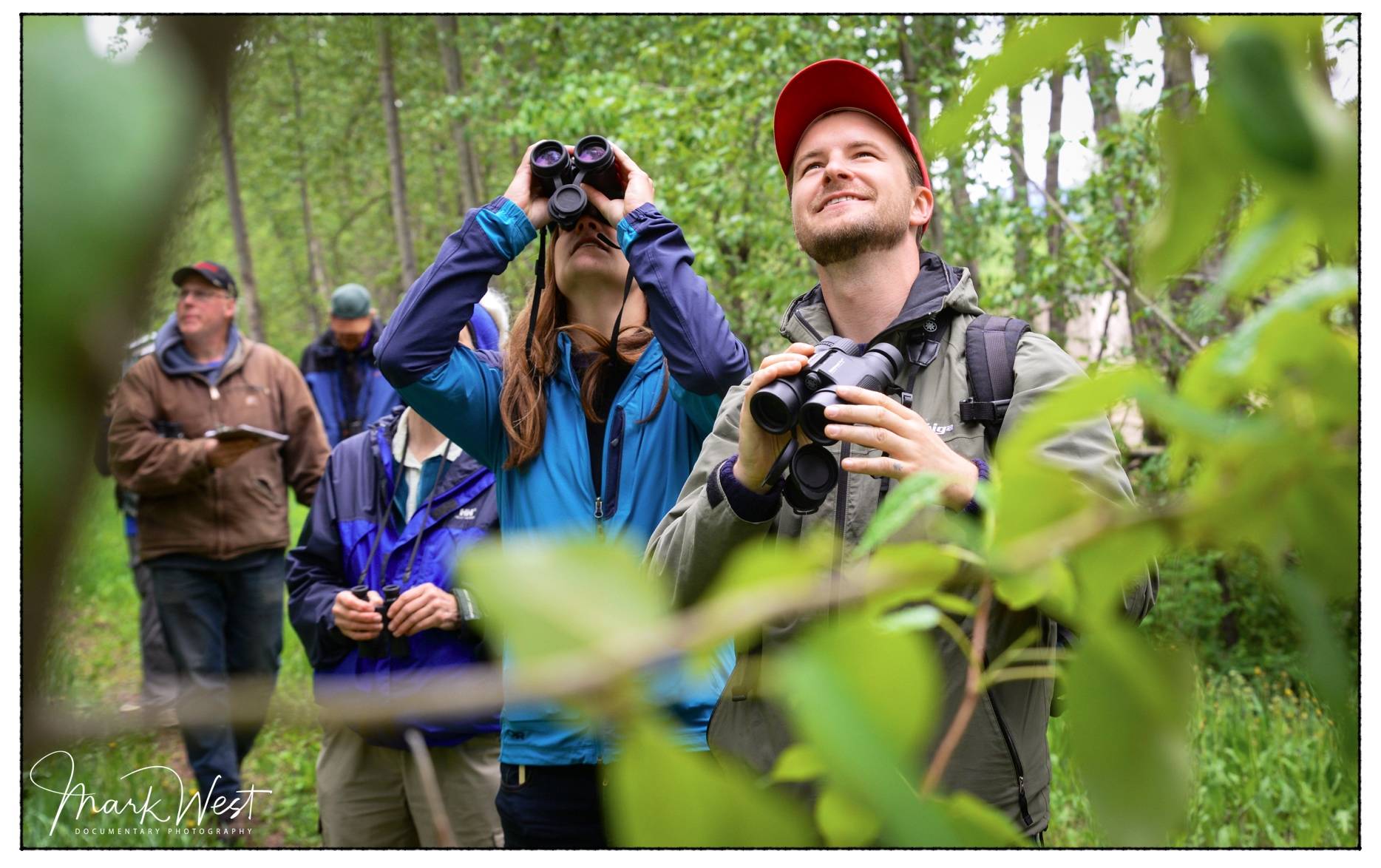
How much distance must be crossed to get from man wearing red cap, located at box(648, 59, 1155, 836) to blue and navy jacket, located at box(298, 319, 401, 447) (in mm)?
3479

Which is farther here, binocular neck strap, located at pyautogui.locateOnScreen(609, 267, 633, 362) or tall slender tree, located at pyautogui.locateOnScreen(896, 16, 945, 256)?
tall slender tree, located at pyautogui.locateOnScreen(896, 16, 945, 256)

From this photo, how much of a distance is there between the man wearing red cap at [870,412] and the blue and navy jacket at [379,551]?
1.12 metres

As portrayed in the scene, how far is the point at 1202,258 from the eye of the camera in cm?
42

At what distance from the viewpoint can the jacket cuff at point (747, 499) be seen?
182 cm

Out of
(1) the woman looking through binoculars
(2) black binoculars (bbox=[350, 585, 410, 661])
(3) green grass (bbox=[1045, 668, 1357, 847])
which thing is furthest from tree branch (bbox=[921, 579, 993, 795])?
(3) green grass (bbox=[1045, 668, 1357, 847])

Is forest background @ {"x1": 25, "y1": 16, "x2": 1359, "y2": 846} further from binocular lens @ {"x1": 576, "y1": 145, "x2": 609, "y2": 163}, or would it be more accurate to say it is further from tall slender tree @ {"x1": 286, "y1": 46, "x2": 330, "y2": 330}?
binocular lens @ {"x1": 576, "y1": 145, "x2": 609, "y2": 163}

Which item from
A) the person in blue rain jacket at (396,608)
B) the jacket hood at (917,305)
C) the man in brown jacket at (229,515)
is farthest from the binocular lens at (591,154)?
the man in brown jacket at (229,515)

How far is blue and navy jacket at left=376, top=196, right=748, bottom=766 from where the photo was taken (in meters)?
2.35

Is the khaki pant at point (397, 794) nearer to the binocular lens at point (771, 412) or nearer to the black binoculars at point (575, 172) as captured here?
the black binoculars at point (575, 172)

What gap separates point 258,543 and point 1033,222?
15.2ft

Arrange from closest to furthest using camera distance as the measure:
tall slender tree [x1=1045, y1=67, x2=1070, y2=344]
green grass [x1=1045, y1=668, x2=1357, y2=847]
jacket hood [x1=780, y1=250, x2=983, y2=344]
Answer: jacket hood [x1=780, y1=250, x2=983, y2=344]
green grass [x1=1045, y1=668, x2=1357, y2=847]
tall slender tree [x1=1045, y1=67, x2=1070, y2=344]

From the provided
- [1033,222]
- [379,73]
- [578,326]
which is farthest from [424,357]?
[379,73]

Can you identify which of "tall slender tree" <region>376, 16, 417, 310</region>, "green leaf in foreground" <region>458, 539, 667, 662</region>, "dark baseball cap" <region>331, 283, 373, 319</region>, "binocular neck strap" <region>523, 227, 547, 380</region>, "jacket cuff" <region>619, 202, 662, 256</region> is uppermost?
"tall slender tree" <region>376, 16, 417, 310</region>

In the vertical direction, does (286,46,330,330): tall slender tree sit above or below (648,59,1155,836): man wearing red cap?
above
